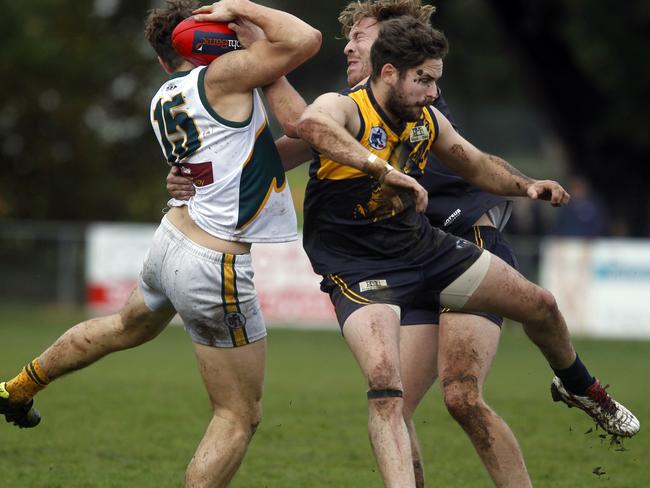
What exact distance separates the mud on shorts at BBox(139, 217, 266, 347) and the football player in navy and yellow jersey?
0.42 m

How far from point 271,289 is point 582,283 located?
14.8 ft

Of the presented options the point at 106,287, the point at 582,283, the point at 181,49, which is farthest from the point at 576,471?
the point at 106,287

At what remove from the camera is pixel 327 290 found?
5770mm

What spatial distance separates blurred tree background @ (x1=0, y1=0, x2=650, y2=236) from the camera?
70.7 feet

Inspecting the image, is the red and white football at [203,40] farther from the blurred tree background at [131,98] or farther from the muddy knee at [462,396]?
the blurred tree background at [131,98]

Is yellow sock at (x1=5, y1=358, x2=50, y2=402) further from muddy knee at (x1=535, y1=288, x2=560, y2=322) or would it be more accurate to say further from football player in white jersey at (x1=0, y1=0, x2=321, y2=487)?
muddy knee at (x1=535, y1=288, x2=560, y2=322)

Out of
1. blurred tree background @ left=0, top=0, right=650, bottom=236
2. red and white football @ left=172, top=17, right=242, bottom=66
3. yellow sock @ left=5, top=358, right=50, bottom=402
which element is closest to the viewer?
red and white football @ left=172, top=17, right=242, bottom=66

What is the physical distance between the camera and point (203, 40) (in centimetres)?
553

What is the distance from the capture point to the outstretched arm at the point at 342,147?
5152 millimetres

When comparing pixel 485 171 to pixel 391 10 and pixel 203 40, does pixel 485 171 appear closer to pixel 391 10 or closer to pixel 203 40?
pixel 391 10

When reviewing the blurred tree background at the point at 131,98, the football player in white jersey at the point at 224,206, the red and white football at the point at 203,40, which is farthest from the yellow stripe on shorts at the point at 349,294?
the blurred tree background at the point at 131,98

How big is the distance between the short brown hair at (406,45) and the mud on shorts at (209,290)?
3.71 ft

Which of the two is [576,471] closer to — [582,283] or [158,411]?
[158,411]

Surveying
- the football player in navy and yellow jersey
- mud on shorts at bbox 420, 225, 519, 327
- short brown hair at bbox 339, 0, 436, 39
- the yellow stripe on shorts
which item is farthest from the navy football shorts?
short brown hair at bbox 339, 0, 436, 39
